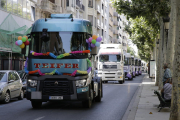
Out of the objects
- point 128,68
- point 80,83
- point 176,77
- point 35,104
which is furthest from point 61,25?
point 128,68

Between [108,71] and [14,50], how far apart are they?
10828 mm

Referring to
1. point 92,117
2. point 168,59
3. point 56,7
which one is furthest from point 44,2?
point 92,117

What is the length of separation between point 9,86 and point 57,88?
499 cm

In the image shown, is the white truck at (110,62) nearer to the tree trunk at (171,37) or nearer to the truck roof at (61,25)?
the tree trunk at (171,37)

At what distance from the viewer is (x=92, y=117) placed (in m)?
11.6

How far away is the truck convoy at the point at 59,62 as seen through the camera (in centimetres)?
1285

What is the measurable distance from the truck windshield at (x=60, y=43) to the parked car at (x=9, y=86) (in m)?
4.07

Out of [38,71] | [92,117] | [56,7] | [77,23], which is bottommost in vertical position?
[92,117]

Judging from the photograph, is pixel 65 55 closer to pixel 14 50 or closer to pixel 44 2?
pixel 14 50

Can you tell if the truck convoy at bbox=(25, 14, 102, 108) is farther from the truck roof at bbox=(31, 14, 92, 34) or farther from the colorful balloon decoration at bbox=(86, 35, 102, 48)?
the colorful balloon decoration at bbox=(86, 35, 102, 48)

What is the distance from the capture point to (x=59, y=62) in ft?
42.3

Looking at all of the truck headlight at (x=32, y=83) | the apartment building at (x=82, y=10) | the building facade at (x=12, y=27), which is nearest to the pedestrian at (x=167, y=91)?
the truck headlight at (x=32, y=83)

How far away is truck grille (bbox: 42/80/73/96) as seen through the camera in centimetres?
1285

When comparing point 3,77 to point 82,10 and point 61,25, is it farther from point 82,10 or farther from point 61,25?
point 82,10
